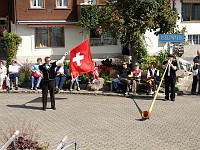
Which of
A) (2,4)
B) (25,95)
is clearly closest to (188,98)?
(25,95)

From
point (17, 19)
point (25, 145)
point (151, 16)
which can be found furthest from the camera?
point (17, 19)

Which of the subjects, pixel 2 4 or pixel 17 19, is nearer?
pixel 17 19

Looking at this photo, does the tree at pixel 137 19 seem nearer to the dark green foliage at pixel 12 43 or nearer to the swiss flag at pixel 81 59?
the swiss flag at pixel 81 59

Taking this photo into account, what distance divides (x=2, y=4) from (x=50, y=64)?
18.5 metres

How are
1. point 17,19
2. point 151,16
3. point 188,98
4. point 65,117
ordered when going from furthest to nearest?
point 17,19, point 151,16, point 188,98, point 65,117

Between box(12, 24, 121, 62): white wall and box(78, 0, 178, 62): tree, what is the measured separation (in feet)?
31.0

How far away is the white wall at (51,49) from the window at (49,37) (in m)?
0.28

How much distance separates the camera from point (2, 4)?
100ft

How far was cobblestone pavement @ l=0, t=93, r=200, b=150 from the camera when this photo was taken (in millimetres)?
10227

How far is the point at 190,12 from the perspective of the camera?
31.6m

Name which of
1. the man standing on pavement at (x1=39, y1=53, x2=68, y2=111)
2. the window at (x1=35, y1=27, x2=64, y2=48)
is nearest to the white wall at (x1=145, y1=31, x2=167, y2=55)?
the window at (x1=35, y1=27, x2=64, y2=48)

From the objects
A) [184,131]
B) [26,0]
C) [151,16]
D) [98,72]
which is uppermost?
[26,0]

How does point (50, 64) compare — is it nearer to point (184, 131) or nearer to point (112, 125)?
point (112, 125)

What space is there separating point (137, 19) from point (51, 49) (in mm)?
10729
